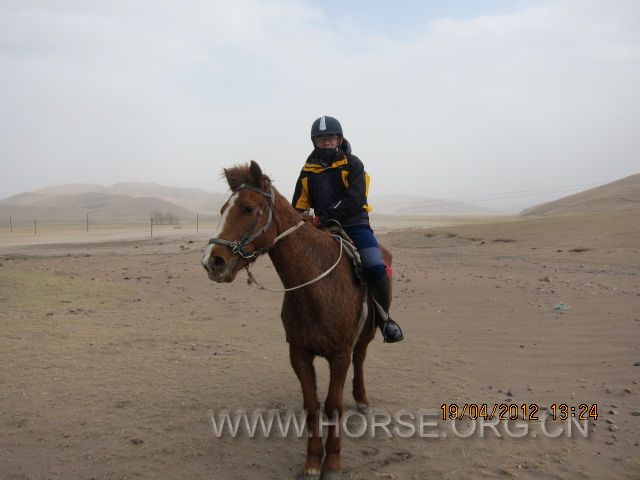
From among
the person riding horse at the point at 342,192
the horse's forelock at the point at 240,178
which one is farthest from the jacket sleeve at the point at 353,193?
the horse's forelock at the point at 240,178

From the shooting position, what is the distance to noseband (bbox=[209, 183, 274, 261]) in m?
3.40

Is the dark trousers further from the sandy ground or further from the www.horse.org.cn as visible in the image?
the sandy ground

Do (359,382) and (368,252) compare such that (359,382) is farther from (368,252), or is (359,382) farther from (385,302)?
(368,252)

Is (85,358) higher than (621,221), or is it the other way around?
(621,221)

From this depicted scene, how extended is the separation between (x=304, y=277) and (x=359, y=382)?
81.6 inches

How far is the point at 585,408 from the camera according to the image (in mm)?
5117

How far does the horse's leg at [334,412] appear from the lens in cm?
400

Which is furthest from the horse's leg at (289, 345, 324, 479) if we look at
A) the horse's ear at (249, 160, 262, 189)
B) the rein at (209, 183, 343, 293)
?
the horse's ear at (249, 160, 262, 189)

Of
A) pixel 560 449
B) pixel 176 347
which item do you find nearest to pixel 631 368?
pixel 560 449

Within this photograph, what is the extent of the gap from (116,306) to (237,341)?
375cm

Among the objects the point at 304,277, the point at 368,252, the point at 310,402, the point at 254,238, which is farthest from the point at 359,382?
the point at 254,238

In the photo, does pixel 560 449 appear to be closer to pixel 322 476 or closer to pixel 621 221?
pixel 322 476

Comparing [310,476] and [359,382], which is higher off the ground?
[359,382]

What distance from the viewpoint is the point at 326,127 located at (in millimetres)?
4516
